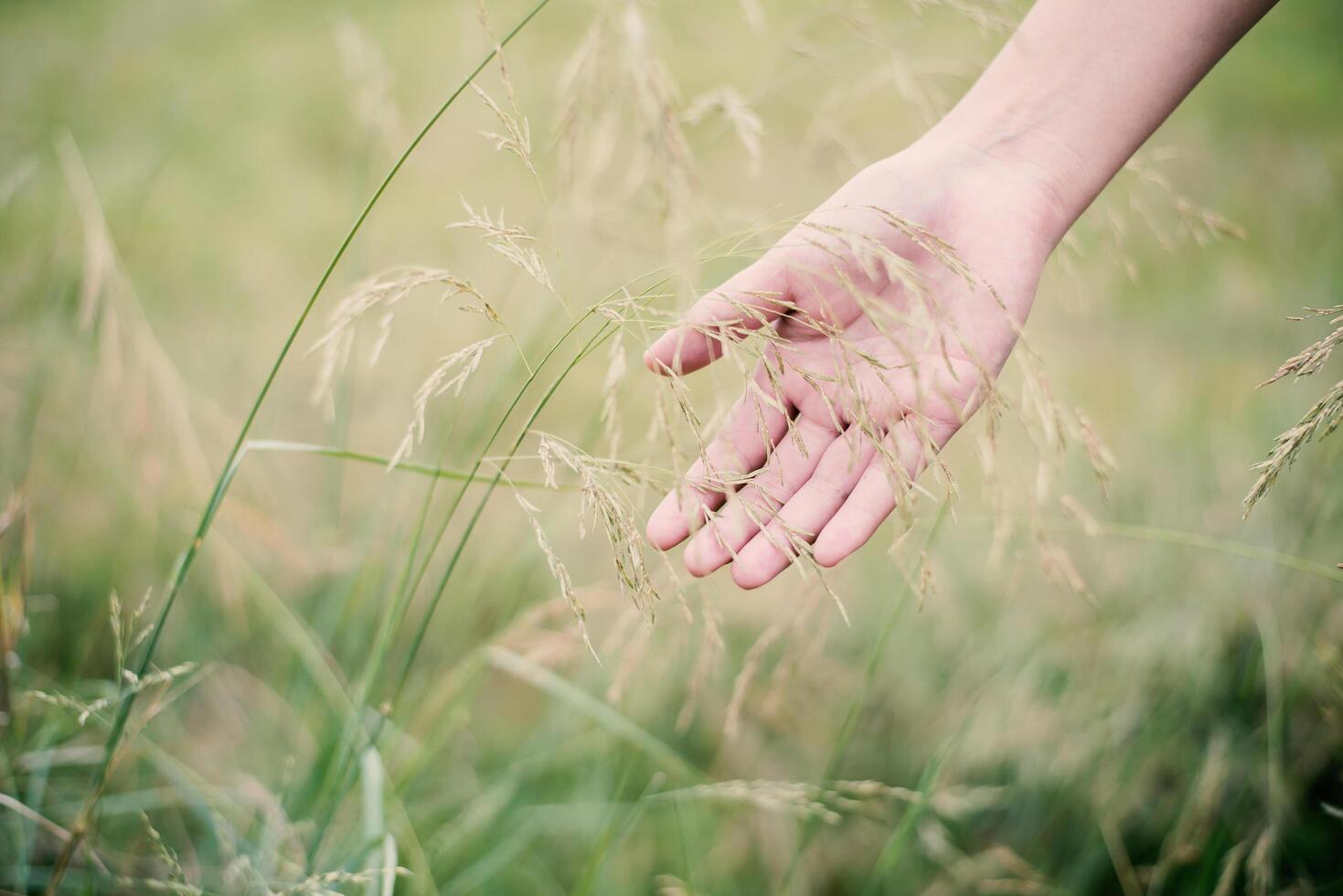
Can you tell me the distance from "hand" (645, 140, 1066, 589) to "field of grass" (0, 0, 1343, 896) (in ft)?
0.25

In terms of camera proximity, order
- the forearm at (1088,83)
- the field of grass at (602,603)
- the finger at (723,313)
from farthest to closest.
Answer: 1. the forearm at (1088,83)
2. the field of grass at (602,603)
3. the finger at (723,313)

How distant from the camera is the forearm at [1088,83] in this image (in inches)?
49.4

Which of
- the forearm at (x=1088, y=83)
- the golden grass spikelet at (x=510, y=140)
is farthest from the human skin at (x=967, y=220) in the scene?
the golden grass spikelet at (x=510, y=140)

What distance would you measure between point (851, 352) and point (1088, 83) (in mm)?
610

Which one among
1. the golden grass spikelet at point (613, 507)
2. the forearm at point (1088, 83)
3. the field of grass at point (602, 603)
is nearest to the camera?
the golden grass spikelet at point (613, 507)

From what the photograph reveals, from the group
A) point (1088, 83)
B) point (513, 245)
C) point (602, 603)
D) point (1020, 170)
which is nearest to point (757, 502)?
point (513, 245)

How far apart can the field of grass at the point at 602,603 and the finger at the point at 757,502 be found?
0.21 feet

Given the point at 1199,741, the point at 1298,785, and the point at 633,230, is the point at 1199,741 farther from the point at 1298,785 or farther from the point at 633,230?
the point at 633,230

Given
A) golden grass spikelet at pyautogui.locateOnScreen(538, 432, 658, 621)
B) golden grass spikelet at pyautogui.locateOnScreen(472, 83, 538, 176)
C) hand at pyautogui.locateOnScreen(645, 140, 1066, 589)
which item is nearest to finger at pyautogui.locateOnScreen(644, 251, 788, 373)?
hand at pyautogui.locateOnScreen(645, 140, 1066, 589)

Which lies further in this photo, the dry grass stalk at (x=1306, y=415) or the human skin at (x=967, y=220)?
the human skin at (x=967, y=220)

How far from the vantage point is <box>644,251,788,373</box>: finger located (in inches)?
34.0

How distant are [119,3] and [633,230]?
13.3 ft

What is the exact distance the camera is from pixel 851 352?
48.7 inches

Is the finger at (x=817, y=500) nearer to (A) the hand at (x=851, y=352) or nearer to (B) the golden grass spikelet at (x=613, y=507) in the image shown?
(A) the hand at (x=851, y=352)
